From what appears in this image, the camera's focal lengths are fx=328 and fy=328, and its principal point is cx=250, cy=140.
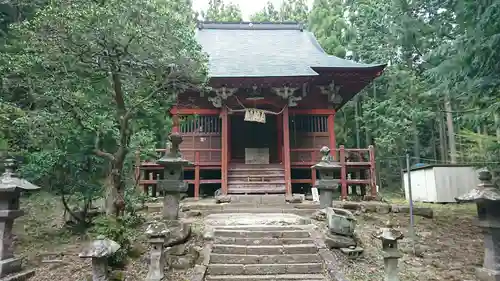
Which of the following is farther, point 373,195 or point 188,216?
point 373,195

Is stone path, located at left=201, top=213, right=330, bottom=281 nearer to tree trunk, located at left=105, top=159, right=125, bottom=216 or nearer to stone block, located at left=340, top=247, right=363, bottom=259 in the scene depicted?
stone block, located at left=340, top=247, right=363, bottom=259

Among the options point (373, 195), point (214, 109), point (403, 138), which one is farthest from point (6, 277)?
point (403, 138)

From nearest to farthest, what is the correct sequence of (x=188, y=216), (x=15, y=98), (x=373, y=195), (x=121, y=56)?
(x=121, y=56) → (x=15, y=98) → (x=188, y=216) → (x=373, y=195)

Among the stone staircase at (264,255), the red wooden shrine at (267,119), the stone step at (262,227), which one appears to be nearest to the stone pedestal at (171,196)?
the stone staircase at (264,255)

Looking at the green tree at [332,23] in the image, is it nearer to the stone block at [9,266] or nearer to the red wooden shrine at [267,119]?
the red wooden shrine at [267,119]

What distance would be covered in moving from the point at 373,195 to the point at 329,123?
2.97 metres

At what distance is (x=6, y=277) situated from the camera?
16.2 feet

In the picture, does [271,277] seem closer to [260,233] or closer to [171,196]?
[260,233]

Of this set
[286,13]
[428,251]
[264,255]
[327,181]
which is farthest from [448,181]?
[286,13]

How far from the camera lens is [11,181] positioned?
17.5 feet

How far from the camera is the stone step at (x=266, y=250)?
586 centimetres

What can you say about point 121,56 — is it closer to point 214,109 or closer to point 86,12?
point 86,12

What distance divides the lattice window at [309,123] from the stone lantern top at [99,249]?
8.91m

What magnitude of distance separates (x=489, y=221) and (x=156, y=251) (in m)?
5.41
